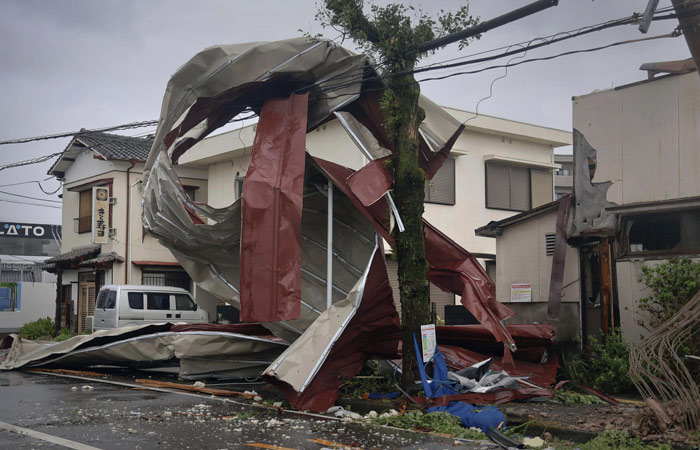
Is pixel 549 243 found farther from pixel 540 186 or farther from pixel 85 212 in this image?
pixel 85 212

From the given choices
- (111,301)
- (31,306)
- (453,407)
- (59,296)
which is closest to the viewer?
(453,407)

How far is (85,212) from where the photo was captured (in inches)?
1236

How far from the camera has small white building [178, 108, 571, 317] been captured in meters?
22.8

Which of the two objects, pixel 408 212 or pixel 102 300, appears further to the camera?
pixel 102 300

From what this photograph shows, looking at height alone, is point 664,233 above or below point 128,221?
below

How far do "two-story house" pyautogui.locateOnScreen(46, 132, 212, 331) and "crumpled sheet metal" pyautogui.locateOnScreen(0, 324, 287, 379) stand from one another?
39.8 feet

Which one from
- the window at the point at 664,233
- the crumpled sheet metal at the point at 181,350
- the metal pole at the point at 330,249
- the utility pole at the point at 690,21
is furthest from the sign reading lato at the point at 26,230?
the utility pole at the point at 690,21

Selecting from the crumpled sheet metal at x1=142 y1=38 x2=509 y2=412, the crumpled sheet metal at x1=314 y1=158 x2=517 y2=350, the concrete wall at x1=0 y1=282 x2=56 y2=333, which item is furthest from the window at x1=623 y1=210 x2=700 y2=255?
the concrete wall at x1=0 y1=282 x2=56 y2=333

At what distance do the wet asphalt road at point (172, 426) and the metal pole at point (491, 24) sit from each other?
228 inches

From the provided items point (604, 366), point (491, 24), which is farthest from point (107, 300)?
point (491, 24)

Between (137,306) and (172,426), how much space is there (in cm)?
1488

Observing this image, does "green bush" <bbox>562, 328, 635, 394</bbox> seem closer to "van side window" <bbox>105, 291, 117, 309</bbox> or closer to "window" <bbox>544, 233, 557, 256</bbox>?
"window" <bbox>544, 233, 557, 256</bbox>

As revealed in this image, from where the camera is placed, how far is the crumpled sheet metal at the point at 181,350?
43.5 feet

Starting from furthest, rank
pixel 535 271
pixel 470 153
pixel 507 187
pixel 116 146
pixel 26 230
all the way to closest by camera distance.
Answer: pixel 26 230, pixel 116 146, pixel 507 187, pixel 470 153, pixel 535 271
